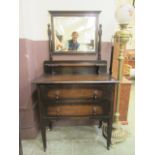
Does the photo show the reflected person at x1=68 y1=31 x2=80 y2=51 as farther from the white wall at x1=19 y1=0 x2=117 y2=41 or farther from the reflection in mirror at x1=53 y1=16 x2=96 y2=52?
the white wall at x1=19 y1=0 x2=117 y2=41

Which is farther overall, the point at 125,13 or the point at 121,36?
the point at 121,36

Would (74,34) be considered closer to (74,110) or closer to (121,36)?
(121,36)

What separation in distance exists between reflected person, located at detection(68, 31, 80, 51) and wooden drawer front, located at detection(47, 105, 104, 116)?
2.62 feet

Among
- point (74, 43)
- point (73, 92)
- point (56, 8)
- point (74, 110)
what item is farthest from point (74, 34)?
point (74, 110)

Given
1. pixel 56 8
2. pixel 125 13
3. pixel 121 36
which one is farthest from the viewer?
pixel 56 8

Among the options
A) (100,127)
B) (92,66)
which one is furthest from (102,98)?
(100,127)

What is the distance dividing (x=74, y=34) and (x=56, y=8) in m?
0.39

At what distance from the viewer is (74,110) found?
181cm

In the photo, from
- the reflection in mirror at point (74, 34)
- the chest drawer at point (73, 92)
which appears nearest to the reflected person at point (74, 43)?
the reflection in mirror at point (74, 34)

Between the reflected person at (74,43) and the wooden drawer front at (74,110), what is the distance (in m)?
0.80

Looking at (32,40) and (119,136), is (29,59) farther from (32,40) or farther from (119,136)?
(119,136)
